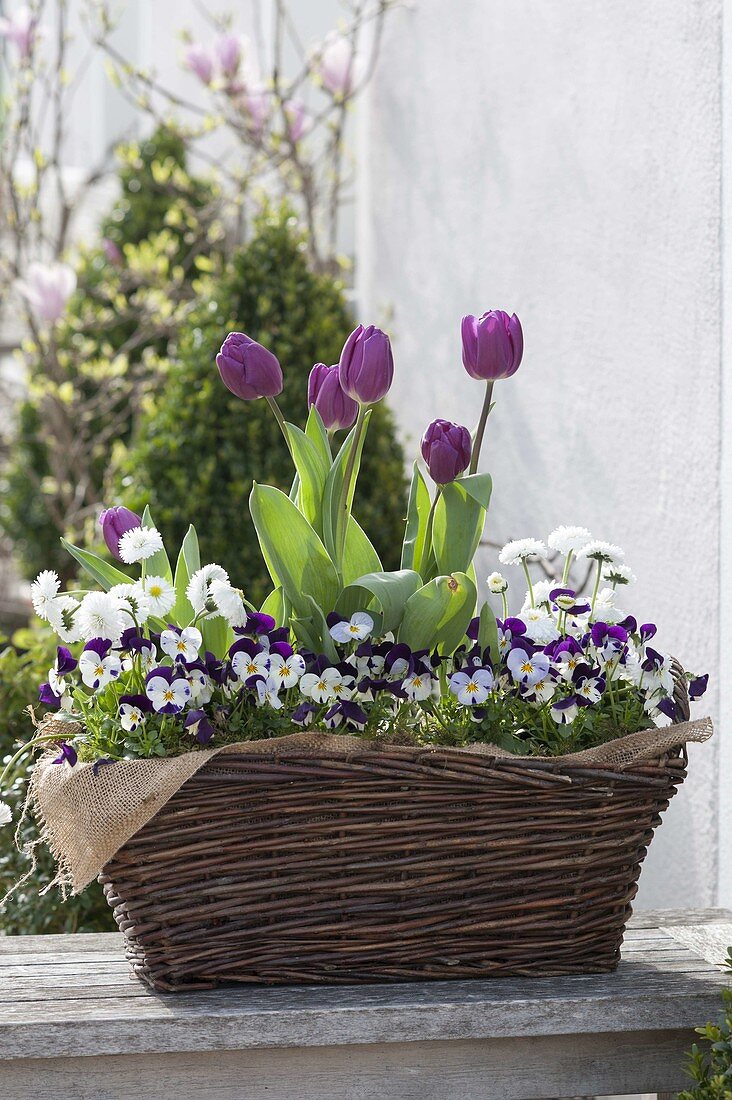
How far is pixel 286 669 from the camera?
112cm

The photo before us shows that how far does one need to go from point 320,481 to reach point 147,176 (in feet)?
14.2

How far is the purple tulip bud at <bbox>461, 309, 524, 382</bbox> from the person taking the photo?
118 cm

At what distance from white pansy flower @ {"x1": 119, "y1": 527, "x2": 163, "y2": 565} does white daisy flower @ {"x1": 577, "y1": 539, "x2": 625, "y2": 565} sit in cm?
43

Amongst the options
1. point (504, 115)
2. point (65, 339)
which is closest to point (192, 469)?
point (504, 115)

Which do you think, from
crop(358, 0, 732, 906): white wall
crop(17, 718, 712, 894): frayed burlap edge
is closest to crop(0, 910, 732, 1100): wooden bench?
crop(17, 718, 712, 894): frayed burlap edge

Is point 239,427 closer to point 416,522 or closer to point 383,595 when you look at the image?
point 416,522

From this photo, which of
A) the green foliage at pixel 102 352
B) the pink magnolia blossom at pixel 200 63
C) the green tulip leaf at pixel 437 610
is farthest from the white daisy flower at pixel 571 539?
the pink magnolia blossom at pixel 200 63

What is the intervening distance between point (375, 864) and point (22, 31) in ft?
12.7

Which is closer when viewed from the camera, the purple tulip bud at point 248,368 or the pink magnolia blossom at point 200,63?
the purple tulip bud at point 248,368

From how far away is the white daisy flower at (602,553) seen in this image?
1.22 metres

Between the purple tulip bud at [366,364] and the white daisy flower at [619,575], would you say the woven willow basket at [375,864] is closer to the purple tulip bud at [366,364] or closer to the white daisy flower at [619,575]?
the white daisy flower at [619,575]

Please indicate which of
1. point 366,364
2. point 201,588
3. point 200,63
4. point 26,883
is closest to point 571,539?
point 366,364

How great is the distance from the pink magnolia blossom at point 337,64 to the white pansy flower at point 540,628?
3.42 m

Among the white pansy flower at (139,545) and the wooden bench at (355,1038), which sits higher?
the white pansy flower at (139,545)
